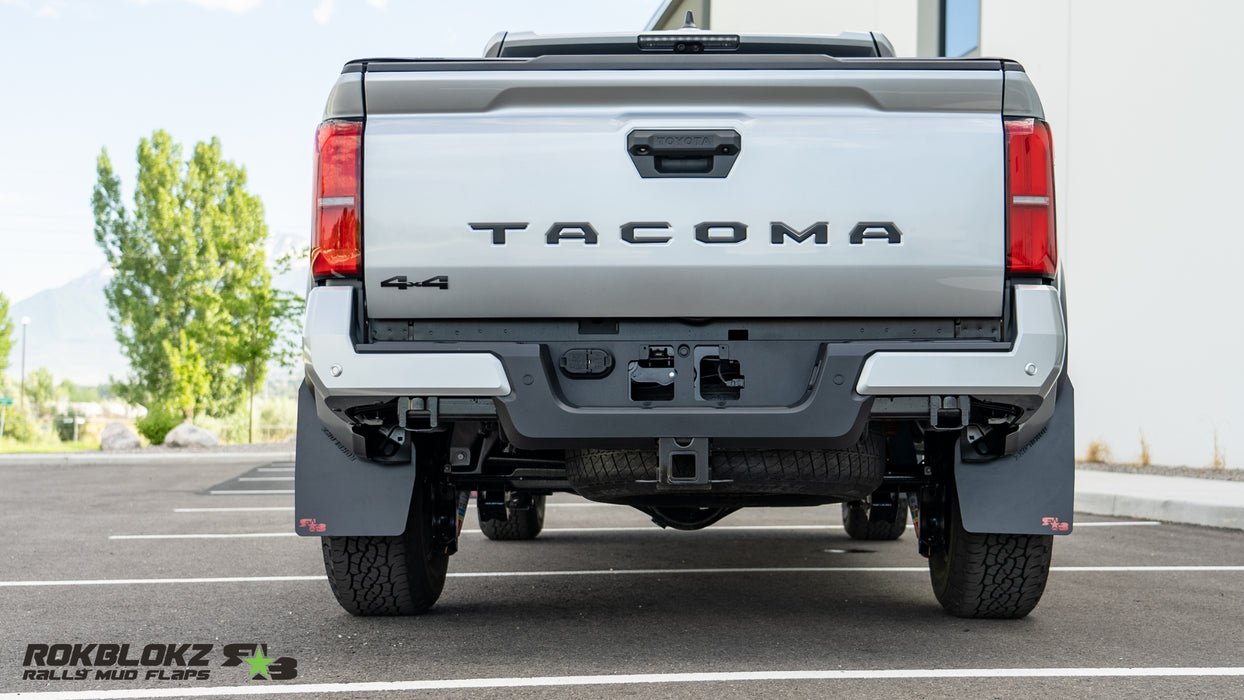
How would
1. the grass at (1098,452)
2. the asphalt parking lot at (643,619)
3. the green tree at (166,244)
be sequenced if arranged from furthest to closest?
the green tree at (166,244) < the grass at (1098,452) < the asphalt parking lot at (643,619)

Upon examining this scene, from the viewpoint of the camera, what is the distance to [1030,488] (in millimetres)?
4055

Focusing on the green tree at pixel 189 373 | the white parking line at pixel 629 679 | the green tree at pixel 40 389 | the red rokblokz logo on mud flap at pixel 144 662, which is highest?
the white parking line at pixel 629 679

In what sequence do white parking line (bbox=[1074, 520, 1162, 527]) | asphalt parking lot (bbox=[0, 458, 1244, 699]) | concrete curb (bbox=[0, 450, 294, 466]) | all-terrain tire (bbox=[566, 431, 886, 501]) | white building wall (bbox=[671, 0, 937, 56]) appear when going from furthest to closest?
1. white building wall (bbox=[671, 0, 937, 56])
2. concrete curb (bbox=[0, 450, 294, 466])
3. white parking line (bbox=[1074, 520, 1162, 527])
4. all-terrain tire (bbox=[566, 431, 886, 501])
5. asphalt parking lot (bbox=[0, 458, 1244, 699])

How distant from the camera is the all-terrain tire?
3.97m

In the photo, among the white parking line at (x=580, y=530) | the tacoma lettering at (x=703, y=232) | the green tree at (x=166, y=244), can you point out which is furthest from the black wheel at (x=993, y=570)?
the green tree at (x=166, y=244)

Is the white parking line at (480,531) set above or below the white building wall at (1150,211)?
below

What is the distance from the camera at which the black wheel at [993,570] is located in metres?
4.39

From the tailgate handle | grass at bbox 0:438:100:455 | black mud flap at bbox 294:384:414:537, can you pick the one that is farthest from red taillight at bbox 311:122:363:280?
grass at bbox 0:438:100:455

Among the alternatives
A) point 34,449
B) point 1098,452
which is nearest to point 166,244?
point 34,449

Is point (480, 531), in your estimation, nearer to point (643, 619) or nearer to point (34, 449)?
point (643, 619)

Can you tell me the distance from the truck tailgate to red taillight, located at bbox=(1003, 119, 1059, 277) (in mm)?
45

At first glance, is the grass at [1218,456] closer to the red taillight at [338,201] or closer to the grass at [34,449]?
the red taillight at [338,201]

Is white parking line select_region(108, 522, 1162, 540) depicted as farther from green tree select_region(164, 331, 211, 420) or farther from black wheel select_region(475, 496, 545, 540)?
green tree select_region(164, 331, 211, 420)

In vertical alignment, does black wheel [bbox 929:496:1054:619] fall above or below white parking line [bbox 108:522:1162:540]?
above
